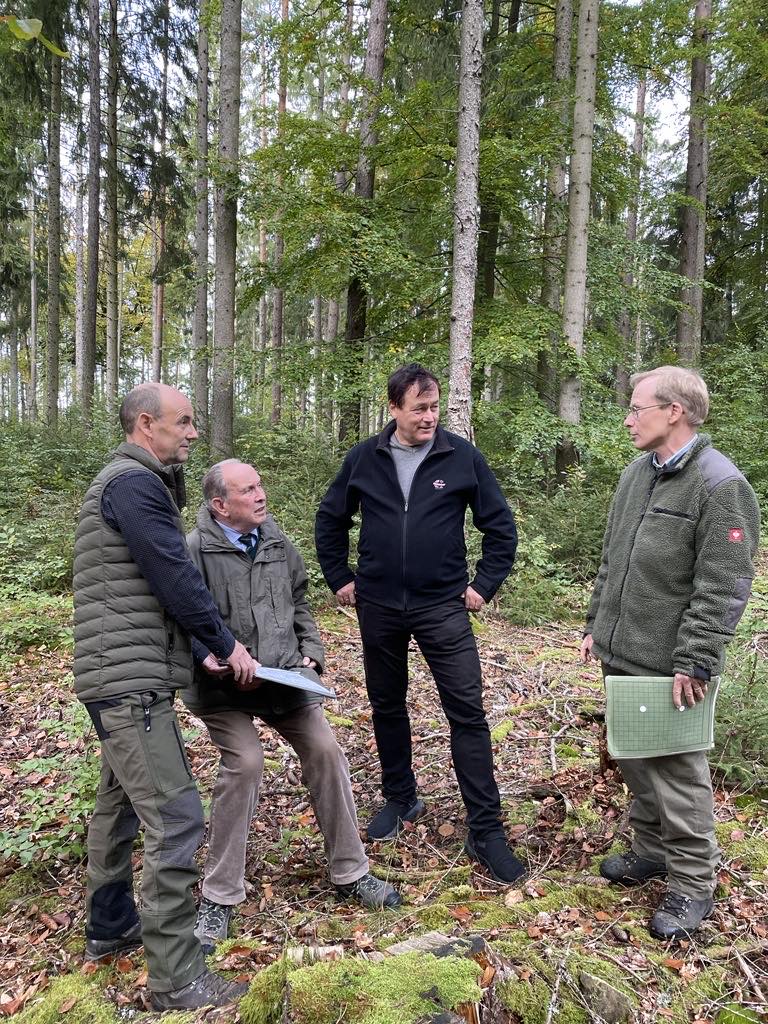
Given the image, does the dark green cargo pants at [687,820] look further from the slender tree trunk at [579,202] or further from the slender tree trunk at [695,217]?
the slender tree trunk at [695,217]

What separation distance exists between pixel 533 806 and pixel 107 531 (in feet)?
9.11

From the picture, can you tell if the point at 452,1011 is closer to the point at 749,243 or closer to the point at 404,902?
the point at 404,902

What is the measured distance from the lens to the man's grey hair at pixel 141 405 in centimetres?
273

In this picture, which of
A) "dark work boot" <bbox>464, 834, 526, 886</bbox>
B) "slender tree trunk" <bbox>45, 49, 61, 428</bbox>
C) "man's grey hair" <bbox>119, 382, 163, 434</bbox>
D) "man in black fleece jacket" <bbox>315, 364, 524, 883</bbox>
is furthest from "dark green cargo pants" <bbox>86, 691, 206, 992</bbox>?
"slender tree trunk" <bbox>45, 49, 61, 428</bbox>

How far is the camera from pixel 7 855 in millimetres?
3350

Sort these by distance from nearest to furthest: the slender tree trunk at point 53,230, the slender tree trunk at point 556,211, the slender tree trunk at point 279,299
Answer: the slender tree trunk at point 279,299 < the slender tree trunk at point 556,211 < the slender tree trunk at point 53,230

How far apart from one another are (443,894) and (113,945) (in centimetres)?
144

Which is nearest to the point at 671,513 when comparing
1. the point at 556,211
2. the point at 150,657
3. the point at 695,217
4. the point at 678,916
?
the point at 678,916

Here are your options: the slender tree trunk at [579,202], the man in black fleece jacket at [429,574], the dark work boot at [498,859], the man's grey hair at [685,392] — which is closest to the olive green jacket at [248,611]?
the man in black fleece jacket at [429,574]

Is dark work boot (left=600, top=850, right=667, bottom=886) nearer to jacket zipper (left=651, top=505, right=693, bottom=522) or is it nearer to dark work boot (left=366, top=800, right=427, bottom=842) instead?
dark work boot (left=366, top=800, right=427, bottom=842)

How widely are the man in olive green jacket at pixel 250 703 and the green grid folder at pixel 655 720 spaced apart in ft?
4.19

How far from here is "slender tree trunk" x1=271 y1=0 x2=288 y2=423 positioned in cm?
1030

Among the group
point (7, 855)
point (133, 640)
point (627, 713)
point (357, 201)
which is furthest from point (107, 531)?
point (357, 201)

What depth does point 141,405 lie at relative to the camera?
273 centimetres
